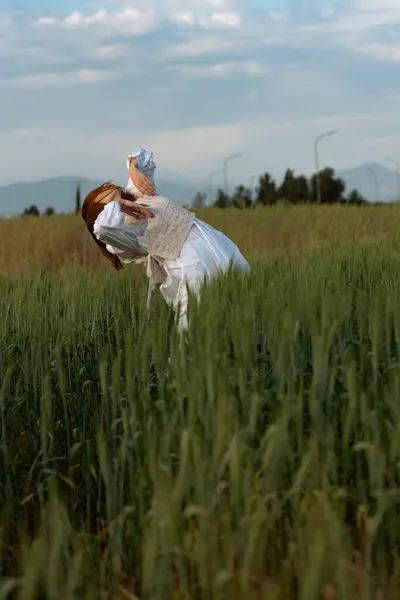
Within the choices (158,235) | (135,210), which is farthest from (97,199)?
(158,235)

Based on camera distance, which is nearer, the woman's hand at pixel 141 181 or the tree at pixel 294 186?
the woman's hand at pixel 141 181

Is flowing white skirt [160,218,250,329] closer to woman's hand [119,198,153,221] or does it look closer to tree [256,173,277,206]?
woman's hand [119,198,153,221]

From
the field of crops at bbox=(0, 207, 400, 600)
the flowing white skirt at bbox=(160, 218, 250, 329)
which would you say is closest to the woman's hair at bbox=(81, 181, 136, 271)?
the flowing white skirt at bbox=(160, 218, 250, 329)

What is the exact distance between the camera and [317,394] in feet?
7.31

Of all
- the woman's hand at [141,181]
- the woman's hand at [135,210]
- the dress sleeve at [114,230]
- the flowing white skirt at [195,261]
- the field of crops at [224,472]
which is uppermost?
the woman's hand at [141,181]

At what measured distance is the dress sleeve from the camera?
3.69 m

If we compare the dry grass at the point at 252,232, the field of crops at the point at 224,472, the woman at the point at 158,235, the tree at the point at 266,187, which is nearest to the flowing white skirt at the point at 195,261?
the woman at the point at 158,235

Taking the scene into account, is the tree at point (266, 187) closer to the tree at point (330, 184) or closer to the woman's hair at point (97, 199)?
the tree at point (330, 184)

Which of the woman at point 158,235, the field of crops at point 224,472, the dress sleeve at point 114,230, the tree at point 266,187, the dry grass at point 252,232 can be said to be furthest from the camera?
the tree at point 266,187

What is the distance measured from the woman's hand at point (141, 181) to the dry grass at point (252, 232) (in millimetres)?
3930

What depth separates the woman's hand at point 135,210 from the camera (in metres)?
3.76

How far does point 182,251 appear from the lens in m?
3.85

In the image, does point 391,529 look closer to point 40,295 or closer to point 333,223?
point 40,295

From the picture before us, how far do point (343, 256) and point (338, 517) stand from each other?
12.9ft
